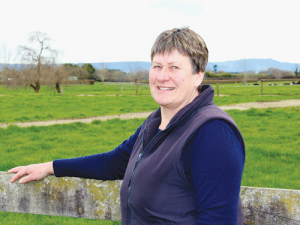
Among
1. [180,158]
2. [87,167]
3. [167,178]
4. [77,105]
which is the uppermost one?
[180,158]

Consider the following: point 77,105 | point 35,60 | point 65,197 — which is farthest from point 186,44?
point 35,60

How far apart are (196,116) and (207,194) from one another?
1.28 ft

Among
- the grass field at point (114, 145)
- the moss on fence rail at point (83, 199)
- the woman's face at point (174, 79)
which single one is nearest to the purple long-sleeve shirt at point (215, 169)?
the moss on fence rail at point (83, 199)

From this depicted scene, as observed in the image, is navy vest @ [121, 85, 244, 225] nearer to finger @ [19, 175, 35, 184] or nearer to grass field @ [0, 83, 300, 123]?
finger @ [19, 175, 35, 184]

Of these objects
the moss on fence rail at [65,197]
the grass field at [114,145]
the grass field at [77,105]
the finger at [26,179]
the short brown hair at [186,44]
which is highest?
the short brown hair at [186,44]

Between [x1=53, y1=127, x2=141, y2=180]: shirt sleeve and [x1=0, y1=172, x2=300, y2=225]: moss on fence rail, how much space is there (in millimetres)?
181

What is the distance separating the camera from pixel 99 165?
2.01 metres

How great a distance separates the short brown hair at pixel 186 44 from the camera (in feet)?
5.24

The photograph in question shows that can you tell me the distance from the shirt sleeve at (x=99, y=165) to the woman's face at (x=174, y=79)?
45 cm

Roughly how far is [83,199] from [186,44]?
3.51 ft

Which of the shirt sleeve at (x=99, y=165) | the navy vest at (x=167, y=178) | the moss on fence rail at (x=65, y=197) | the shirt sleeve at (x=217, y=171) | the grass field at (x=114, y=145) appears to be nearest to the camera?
the shirt sleeve at (x=217, y=171)

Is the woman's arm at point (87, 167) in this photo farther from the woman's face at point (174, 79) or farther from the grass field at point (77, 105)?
the grass field at point (77, 105)

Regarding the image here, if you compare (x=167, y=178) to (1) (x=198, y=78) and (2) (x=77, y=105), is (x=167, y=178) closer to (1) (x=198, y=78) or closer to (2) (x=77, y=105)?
(1) (x=198, y=78)

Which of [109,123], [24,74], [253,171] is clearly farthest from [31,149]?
[24,74]
